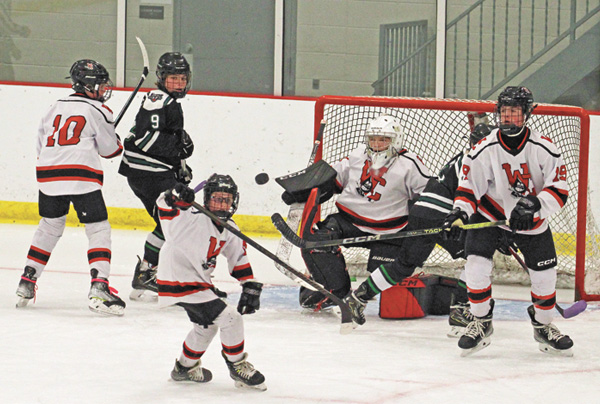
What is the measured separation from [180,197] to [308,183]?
57.2 inches

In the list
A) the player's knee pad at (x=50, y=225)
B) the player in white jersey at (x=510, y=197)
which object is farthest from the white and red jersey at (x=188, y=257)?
the player's knee pad at (x=50, y=225)

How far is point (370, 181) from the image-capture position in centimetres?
387

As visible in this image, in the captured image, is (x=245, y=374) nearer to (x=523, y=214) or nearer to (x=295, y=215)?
(x=523, y=214)

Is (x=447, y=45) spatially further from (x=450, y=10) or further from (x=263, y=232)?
(x=263, y=232)

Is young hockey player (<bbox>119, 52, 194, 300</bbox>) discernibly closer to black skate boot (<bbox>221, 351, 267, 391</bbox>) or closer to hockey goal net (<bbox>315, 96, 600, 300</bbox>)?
hockey goal net (<bbox>315, 96, 600, 300</bbox>)

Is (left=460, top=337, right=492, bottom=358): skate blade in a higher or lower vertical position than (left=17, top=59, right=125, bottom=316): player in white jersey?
lower

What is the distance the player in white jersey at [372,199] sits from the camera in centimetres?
381

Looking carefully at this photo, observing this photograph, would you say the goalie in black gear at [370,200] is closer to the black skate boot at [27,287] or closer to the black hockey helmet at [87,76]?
the black hockey helmet at [87,76]

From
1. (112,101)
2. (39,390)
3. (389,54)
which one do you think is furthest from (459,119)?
(39,390)

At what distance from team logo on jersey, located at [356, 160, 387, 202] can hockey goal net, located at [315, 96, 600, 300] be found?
0.59 m

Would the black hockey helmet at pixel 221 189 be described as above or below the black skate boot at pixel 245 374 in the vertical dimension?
above

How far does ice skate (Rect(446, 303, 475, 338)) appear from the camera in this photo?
3539mm

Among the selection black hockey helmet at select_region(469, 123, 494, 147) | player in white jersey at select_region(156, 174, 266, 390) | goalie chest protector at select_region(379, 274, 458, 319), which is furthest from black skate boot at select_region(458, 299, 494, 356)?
player in white jersey at select_region(156, 174, 266, 390)

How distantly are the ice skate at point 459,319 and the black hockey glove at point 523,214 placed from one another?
0.62m
